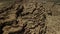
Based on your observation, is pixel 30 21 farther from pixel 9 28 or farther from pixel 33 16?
pixel 9 28

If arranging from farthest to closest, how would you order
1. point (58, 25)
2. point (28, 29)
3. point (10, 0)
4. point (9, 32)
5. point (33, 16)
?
point (10, 0)
point (58, 25)
point (33, 16)
point (28, 29)
point (9, 32)

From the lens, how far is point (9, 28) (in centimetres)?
403

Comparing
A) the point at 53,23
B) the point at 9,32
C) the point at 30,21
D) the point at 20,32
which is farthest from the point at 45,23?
the point at 9,32

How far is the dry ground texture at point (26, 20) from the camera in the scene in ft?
13.5

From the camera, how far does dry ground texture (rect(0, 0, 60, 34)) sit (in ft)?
13.5

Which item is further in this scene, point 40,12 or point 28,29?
point 40,12

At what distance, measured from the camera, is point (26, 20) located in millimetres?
4445

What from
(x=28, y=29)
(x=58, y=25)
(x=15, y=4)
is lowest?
(x=58, y=25)

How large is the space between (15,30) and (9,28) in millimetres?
216

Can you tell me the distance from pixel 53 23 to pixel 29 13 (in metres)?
1.03

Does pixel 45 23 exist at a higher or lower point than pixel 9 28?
lower

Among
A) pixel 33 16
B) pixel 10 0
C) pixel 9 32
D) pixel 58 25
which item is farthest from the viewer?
pixel 10 0

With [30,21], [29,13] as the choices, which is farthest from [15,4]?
[30,21]

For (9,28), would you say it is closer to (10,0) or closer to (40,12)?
(40,12)
